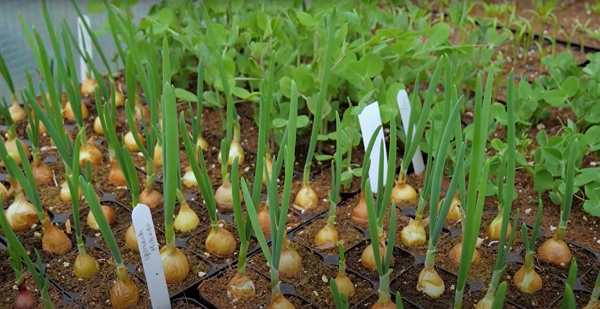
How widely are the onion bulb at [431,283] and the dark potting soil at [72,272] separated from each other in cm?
45

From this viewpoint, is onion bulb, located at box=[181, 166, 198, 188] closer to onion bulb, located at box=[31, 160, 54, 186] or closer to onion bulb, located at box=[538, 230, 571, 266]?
onion bulb, located at box=[31, 160, 54, 186]

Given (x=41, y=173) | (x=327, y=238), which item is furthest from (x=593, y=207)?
(x=41, y=173)

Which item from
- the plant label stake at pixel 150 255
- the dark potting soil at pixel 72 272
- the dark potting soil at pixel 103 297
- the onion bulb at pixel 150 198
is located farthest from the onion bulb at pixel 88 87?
the plant label stake at pixel 150 255

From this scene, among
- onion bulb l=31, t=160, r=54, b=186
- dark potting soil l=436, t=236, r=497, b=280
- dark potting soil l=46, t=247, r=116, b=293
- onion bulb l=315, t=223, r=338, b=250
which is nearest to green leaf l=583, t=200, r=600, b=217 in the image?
dark potting soil l=436, t=236, r=497, b=280

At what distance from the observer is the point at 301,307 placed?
3.05ft

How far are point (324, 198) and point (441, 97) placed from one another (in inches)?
13.9

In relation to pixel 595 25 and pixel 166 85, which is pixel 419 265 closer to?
pixel 166 85

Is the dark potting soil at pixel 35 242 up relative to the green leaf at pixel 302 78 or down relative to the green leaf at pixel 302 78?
down

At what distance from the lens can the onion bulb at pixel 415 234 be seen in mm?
1053

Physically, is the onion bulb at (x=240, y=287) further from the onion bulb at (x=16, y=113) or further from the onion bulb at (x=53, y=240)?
the onion bulb at (x=16, y=113)

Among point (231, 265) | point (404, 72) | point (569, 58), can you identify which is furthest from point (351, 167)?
point (569, 58)

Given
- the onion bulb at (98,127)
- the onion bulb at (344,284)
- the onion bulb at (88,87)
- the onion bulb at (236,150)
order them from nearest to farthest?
1. the onion bulb at (344,284)
2. the onion bulb at (236,150)
3. the onion bulb at (98,127)
4. the onion bulb at (88,87)

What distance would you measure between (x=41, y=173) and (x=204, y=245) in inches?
15.6

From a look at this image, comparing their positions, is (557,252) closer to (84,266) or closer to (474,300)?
(474,300)
